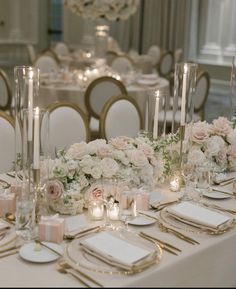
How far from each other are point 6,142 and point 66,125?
0.52 m

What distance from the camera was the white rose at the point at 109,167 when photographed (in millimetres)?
2041

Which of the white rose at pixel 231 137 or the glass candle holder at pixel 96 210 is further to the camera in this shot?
the white rose at pixel 231 137

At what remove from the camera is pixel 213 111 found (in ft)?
26.0

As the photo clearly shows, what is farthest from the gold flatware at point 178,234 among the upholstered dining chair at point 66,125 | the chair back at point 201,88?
the chair back at point 201,88

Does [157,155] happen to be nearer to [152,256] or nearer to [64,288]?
[152,256]

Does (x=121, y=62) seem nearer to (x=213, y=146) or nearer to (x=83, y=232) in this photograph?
(x=213, y=146)

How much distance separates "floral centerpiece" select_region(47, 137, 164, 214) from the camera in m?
1.96

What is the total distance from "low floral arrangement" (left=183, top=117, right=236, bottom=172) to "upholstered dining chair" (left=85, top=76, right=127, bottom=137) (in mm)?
2134

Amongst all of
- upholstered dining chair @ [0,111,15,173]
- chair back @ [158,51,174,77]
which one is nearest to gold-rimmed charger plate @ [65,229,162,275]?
upholstered dining chair @ [0,111,15,173]

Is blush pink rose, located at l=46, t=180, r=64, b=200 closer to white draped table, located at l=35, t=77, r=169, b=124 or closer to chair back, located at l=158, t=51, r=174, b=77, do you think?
white draped table, located at l=35, t=77, r=169, b=124

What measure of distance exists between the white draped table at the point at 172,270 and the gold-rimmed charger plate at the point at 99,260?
15 millimetres

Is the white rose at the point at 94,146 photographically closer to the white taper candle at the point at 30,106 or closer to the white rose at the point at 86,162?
the white rose at the point at 86,162

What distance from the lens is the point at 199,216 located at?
6.34ft

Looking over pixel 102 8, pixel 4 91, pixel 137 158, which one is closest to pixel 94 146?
pixel 137 158
